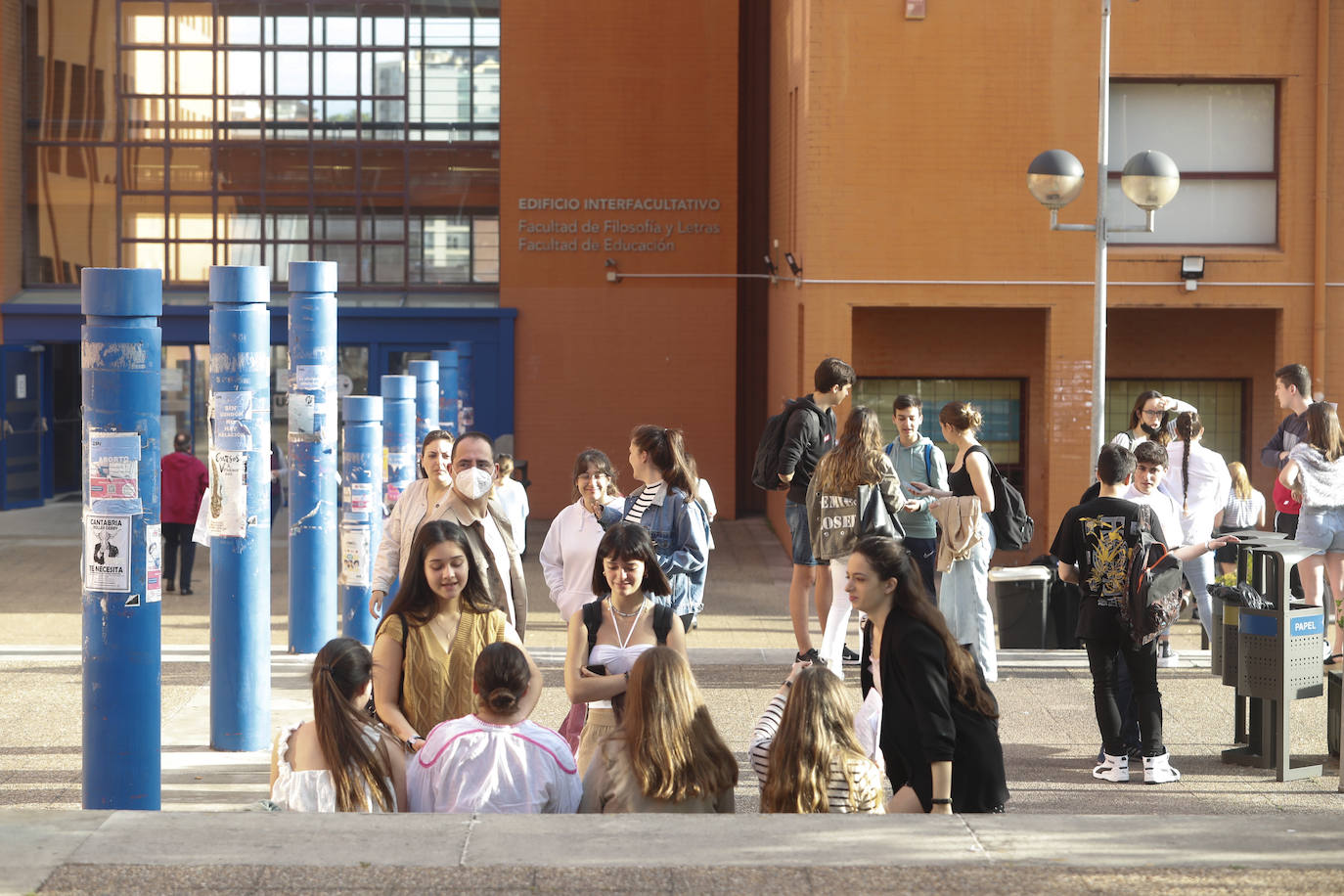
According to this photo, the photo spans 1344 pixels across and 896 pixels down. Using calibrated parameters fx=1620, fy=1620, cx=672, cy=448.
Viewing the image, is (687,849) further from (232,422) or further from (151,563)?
(232,422)

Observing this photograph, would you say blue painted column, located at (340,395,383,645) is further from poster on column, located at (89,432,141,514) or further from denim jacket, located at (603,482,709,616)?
poster on column, located at (89,432,141,514)

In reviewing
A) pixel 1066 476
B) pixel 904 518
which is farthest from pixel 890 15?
pixel 904 518

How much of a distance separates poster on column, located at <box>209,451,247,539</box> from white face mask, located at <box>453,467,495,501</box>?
1.83m

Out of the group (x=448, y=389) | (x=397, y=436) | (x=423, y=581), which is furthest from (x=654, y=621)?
(x=448, y=389)

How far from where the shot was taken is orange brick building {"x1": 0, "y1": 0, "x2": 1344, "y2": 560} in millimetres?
17125

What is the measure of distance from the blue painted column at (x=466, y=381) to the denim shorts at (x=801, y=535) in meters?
12.9

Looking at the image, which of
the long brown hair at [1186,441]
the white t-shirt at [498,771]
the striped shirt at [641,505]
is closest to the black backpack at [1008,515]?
the long brown hair at [1186,441]

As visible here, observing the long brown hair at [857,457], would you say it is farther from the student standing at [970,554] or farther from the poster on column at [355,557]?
the poster on column at [355,557]

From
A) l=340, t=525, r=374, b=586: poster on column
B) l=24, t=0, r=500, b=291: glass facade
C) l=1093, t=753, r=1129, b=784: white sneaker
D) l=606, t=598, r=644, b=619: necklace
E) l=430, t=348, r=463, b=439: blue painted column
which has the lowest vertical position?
l=1093, t=753, r=1129, b=784: white sneaker

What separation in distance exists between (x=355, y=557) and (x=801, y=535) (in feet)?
11.2

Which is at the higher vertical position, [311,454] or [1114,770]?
[311,454]

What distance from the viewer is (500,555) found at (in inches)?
318

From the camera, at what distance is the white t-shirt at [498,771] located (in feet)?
19.3

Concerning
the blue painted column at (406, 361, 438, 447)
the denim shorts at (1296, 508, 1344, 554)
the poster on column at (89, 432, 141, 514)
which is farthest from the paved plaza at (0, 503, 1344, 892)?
the blue painted column at (406, 361, 438, 447)
